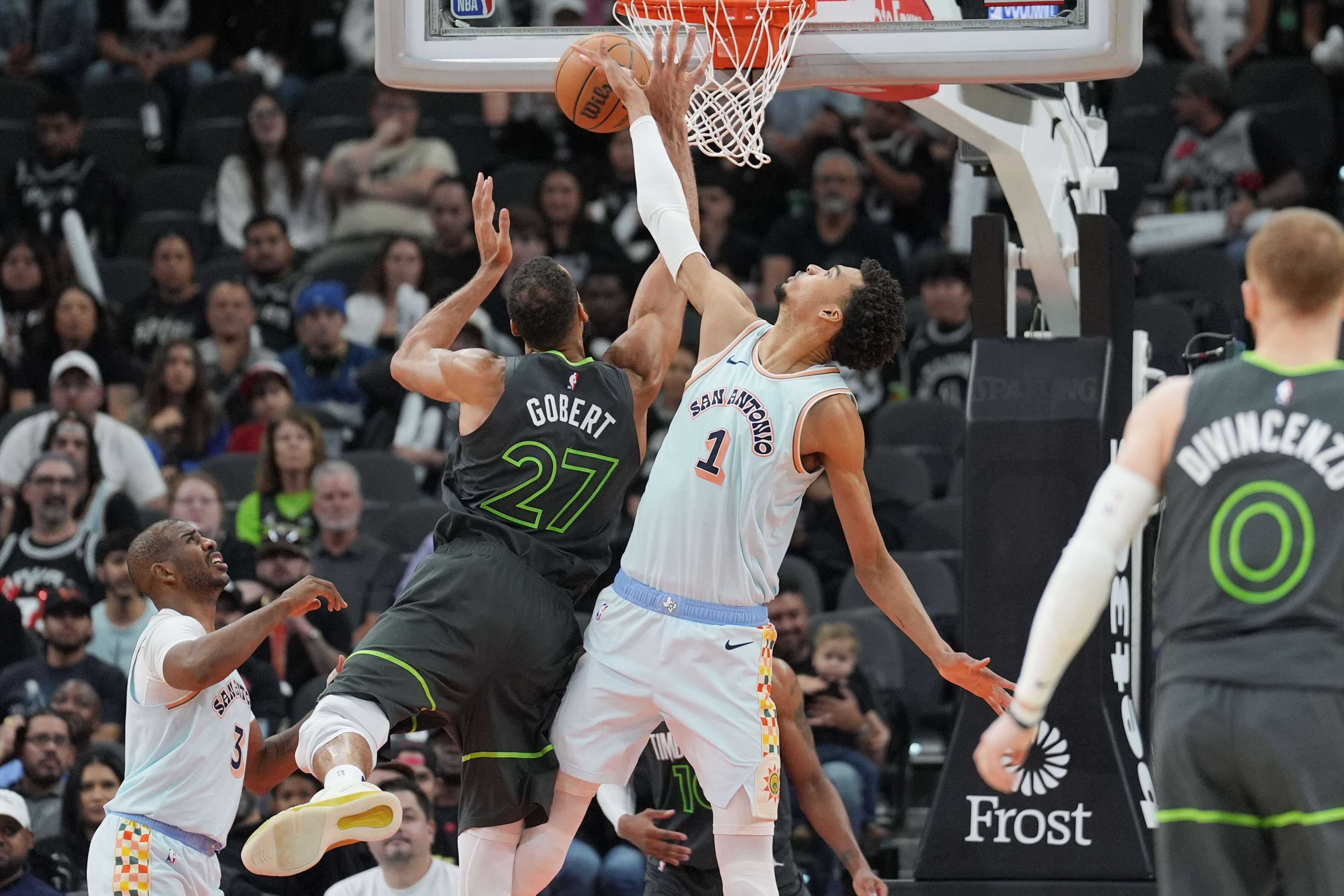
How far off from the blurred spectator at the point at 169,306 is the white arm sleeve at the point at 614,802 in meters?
6.39

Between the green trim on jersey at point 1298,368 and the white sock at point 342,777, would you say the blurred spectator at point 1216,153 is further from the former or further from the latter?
the white sock at point 342,777

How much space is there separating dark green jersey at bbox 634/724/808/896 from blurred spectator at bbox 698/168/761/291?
5.60 m

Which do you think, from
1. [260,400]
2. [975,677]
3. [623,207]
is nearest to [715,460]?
[975,677]

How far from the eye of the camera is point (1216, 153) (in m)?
12.2

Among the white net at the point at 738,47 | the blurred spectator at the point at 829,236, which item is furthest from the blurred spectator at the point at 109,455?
the white net at the point at 738,47

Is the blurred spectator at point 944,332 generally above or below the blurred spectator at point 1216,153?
below

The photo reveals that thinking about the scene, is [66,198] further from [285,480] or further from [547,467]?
[547,467]

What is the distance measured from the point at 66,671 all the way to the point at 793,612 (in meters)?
3.53

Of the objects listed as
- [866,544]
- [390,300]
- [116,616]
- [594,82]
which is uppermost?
[594,82]

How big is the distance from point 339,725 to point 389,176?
27.1ft

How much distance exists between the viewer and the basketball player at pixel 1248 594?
12.7 feet

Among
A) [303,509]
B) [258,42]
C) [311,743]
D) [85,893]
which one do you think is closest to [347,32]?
[258,42]

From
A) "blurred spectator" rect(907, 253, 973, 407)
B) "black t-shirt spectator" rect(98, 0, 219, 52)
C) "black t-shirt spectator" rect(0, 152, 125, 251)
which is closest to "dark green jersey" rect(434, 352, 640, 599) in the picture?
"blurred spectator" rect(907, 253, 973, 407)

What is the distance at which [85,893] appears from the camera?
26.9ft
